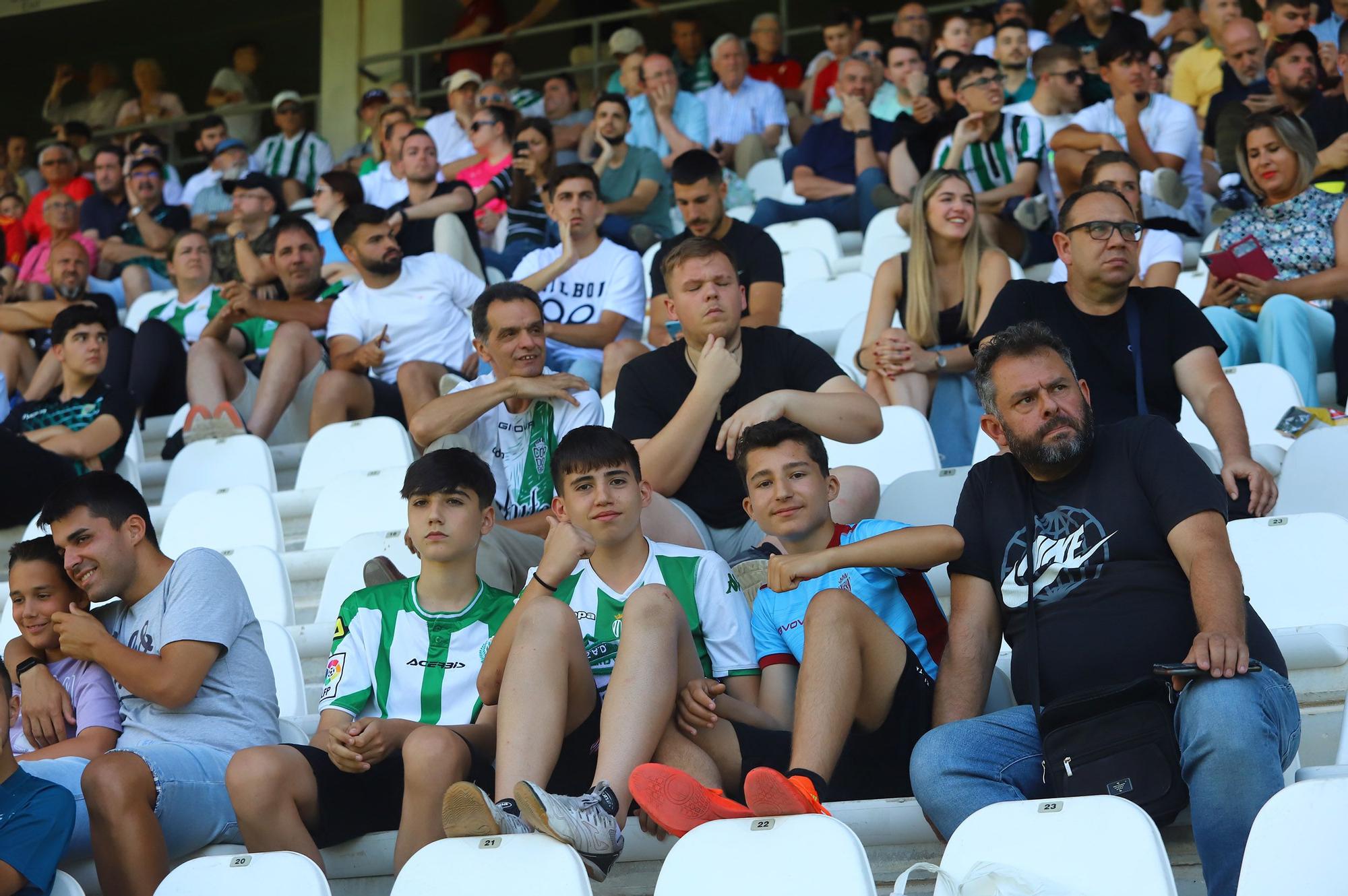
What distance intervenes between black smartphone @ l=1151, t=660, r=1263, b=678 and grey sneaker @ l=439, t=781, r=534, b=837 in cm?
87

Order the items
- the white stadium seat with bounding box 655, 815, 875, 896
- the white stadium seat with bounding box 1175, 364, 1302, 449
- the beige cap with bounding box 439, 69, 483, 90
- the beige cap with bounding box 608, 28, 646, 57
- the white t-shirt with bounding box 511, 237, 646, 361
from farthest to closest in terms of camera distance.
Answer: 1. the beige cap with bounding box 608, 28, 646, 57
2. the beige cap with bounding box 439, 69, 483, 90
3. the white t-shirt with bounding box 511, 237, 646, 361
4. the white stadium seat with bounding box 1175, 364, 1302, 449
5. the white stadium seat with bounding box 655, 815, 875, 896

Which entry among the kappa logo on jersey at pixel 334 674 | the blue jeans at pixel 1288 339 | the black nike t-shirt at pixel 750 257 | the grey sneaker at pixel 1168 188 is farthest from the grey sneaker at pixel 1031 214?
the kappa logo on jersey at pixel 334 674

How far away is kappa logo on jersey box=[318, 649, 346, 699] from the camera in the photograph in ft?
8.93

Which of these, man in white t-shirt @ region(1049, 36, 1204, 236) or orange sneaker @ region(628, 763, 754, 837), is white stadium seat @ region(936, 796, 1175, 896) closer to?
orange sneaker @ region(628, 763, 754, 837)

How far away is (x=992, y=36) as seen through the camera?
23.6ft

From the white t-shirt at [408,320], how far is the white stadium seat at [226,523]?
0.98 m

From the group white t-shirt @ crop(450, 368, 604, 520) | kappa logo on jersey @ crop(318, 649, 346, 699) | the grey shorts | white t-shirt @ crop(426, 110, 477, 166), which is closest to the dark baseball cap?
white t-shirt @ crop(426, 110, 477, 166)

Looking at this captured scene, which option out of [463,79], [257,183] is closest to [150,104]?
[463,79]

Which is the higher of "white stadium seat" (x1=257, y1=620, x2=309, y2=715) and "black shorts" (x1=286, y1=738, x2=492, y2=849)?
"white stadium seat" (x1=257, y1=620, x2=309, y2=715)

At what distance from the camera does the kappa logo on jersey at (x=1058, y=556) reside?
2.38 m

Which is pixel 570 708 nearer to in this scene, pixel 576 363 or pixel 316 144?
pixel 576 363

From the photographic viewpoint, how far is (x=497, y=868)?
206 centimetres

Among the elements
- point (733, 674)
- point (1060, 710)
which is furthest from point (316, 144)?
point (1060, 710)

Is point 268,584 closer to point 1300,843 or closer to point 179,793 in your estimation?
point 179,793
